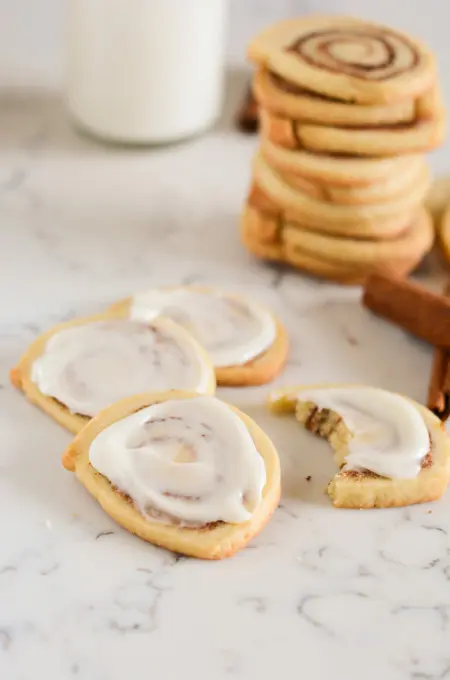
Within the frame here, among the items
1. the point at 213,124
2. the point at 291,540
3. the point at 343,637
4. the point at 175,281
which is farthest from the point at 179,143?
the point at 343,637

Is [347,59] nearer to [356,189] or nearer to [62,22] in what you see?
[356,189]

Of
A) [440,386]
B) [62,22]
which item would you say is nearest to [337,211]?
[440,386]

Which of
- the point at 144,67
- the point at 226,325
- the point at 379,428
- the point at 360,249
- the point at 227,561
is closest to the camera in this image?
the point at 227,561

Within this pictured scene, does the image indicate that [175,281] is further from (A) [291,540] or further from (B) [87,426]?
(A) [291,540]

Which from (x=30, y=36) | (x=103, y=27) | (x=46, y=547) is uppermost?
(x=103, y=27)

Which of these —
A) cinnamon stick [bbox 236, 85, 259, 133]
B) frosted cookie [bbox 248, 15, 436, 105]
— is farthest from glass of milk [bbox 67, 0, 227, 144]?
frosted cookie [bbox 248, 15, 436, 105]

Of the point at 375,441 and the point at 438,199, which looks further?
the point at 438,199

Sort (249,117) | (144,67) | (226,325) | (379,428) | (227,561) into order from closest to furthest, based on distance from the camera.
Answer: (227,561) → (379,428) → (226,325) → (144,67) → (249,117)
